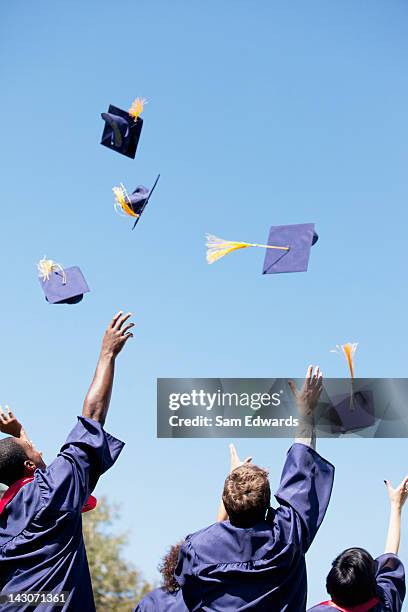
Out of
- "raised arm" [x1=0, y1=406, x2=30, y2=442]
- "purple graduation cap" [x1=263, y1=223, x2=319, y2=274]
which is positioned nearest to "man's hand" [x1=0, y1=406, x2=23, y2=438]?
"raised arm" [x1=0, y1=406, x2=30, y2=442]

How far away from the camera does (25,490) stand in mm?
3631

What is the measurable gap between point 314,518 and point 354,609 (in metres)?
0.66

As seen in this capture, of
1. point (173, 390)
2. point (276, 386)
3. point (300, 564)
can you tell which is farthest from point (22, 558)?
point (276, 386)

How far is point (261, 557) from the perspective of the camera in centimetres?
335

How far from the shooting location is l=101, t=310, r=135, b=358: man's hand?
385 cm

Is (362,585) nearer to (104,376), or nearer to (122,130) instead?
(104,376)

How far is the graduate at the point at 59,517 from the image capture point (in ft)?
11.6

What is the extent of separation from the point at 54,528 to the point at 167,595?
908 mm

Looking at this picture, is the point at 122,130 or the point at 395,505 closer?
the point at 395,505

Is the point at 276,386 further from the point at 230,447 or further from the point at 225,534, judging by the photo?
the point at 225,534

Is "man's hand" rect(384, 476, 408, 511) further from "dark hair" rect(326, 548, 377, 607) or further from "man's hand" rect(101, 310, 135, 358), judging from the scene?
"man's hand" rect(101, 310, 135, 358)

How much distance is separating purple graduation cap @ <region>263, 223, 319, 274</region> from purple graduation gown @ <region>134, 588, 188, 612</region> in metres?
2.80

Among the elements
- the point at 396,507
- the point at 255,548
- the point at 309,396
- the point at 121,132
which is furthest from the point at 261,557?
the point at 121,132

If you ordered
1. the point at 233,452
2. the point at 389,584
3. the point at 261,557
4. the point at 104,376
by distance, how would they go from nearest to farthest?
1. the point at 261,557
2. the point at 104,376
3. the point at 389,584
4. the point at 233,452
